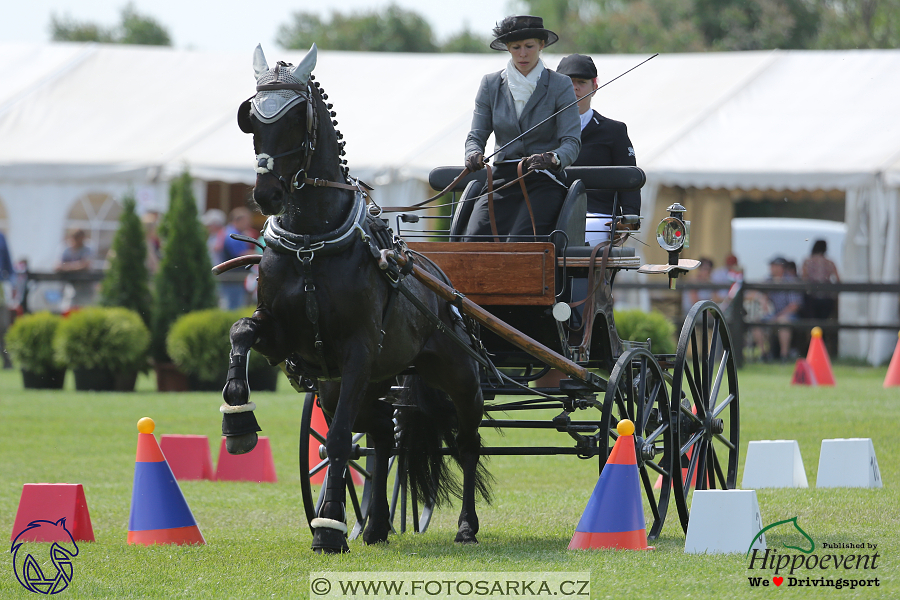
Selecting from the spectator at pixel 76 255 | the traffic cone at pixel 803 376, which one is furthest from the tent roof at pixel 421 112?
the traffic cone at pixel 803 376

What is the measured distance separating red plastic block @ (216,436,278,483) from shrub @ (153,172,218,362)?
6.53m

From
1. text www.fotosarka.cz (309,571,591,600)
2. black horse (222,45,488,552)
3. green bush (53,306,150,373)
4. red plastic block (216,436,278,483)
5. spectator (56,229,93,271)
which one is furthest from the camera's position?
spectator (56,229,93,271)

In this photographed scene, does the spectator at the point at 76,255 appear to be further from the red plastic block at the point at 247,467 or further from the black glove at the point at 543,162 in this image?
the black glove at the point at 543,162

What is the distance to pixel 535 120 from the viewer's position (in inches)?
266

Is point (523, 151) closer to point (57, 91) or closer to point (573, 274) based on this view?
point (573, 274)

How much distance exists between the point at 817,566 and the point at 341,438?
210 centimetres

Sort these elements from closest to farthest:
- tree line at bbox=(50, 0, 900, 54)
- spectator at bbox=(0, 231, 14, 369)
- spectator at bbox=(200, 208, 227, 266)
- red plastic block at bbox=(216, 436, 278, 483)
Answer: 1. red plastic block at bbox=(216, 436, 278, 483)
2. spectator at bbox=(0, 231, 14, 369)
3. spectator at bbox=(200, 208, 227, 266)
4. tree line at bbox=(50, 0, 900, 54)

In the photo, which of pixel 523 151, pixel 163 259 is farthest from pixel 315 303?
pixel 163 259

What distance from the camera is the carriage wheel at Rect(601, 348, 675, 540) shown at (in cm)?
616

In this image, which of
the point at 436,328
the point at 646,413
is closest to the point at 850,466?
the point at 646,413

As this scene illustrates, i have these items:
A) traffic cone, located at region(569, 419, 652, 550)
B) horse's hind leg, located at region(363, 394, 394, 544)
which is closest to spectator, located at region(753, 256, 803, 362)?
horse's hind leg, located at region(363, 394, 394, 544)

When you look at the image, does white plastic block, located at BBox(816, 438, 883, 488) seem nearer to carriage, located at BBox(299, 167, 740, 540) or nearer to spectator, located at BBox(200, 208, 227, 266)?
carriage, located at BBox(299, 167, 740, 540)

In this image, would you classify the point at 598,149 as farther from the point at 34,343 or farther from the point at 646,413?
the point at 34,343

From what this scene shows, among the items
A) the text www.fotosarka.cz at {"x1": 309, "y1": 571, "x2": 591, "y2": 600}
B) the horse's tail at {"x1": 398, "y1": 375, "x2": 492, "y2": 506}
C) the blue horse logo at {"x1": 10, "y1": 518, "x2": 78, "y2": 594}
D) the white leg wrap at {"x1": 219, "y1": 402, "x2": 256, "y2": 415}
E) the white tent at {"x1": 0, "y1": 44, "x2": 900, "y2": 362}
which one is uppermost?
the white tent at {"x1": 0, "y1": 44, "x2": 900, "y2": 362}
